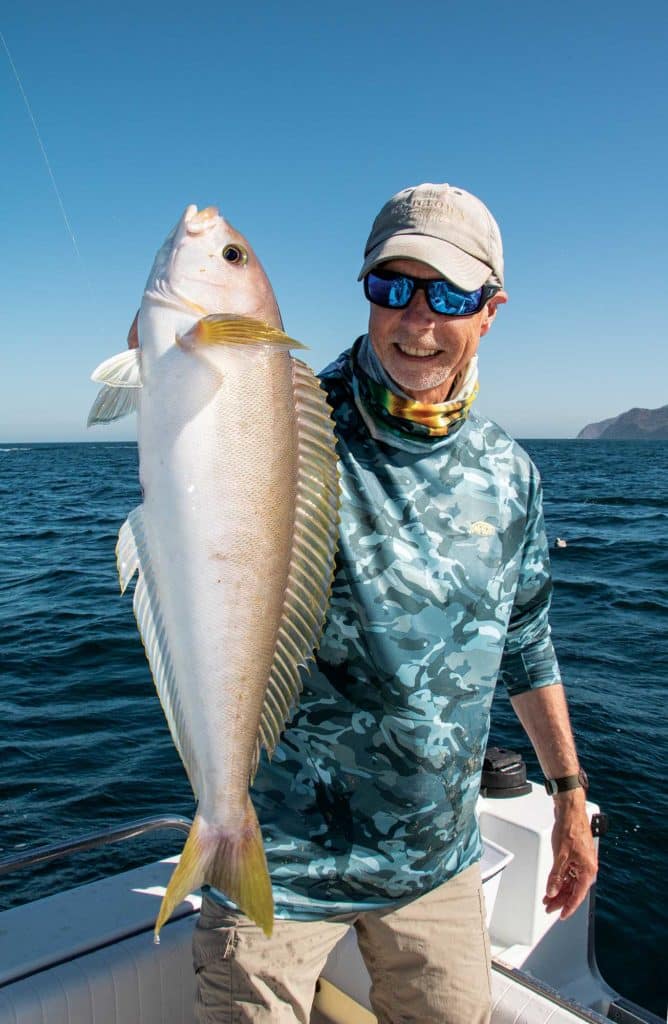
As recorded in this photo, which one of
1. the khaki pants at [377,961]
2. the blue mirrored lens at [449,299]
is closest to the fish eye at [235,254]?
the blue mirrored lens at [449,299]

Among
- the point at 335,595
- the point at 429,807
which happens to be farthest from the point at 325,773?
the point at 335,595

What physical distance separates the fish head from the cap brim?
0.65 m

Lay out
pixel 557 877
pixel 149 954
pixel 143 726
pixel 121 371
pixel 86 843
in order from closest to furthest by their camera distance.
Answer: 1. pixel 121 371
2. pixel 557 877
3. pixel 149 954
4. pixel 86 843
5. pixel 143 726

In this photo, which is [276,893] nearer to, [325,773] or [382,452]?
[325,773]

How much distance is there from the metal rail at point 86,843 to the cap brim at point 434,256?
240cm

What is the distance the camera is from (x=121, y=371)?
1.79 meters

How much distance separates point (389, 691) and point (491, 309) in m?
1.37

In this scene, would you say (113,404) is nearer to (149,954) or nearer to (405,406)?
(405,406)

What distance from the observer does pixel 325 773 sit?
2.36 m

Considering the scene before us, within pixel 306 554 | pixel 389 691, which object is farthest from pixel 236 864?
pixel 306 554

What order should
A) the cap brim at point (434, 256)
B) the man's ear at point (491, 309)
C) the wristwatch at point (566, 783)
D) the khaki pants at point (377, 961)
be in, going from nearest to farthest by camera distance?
the khaki pants at point (377, 961) < the cap brim at point (434, 256) < the man's ear at point (491, 309) < the wristwatch at point (566, 783)

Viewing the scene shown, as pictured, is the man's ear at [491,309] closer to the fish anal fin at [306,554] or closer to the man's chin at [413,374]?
the man's chin at [413,374]

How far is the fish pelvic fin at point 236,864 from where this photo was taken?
200 cm

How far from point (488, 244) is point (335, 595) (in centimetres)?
124
